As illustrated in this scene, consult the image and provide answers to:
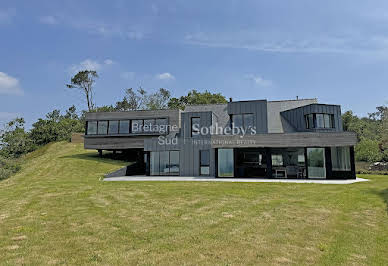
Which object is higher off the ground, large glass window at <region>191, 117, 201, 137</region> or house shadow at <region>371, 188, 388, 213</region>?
large glass window at <region>191, 117, 201, 137</region>

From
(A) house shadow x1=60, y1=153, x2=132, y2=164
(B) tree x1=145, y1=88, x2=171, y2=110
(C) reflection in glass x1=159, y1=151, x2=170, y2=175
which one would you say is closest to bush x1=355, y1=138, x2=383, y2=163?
(C) reflection in glass x1=159, y1=151, x2=170, y2=175

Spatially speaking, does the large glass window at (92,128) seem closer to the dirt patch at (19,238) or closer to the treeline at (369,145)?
the dirt patch at (19,238)

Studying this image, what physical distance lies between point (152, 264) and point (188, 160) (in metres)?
16.0

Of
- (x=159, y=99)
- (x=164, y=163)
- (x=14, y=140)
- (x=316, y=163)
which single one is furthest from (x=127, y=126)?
(x=159, y=99)

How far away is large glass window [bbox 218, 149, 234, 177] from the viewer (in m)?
18.2

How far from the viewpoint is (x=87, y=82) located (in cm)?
5369

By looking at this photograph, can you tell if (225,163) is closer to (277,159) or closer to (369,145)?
(277,159)

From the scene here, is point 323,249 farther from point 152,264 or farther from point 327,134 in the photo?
point 327,134

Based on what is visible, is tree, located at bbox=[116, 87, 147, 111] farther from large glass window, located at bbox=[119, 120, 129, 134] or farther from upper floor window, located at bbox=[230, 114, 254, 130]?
upper floor window, located at bbox=[230, 114, 254, 130]

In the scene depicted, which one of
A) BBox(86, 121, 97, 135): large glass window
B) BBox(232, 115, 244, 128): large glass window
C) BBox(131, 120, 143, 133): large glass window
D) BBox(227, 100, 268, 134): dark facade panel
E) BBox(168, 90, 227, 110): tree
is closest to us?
BBox(227, 100, 268, 134): dark facade panel

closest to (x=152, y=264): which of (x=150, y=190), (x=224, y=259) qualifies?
(x=224, y=259)

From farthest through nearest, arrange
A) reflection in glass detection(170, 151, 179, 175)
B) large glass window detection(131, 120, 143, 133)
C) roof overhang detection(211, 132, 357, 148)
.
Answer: large glass window detection(131, 120, 143, 133)
reflection in glass detection(170, 151, 179, 175)
roof overhang detection(211, 132, 357, 148)

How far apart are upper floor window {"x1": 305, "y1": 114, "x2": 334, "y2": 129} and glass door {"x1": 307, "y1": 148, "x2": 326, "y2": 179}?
4.15m

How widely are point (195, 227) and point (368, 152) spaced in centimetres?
3393
